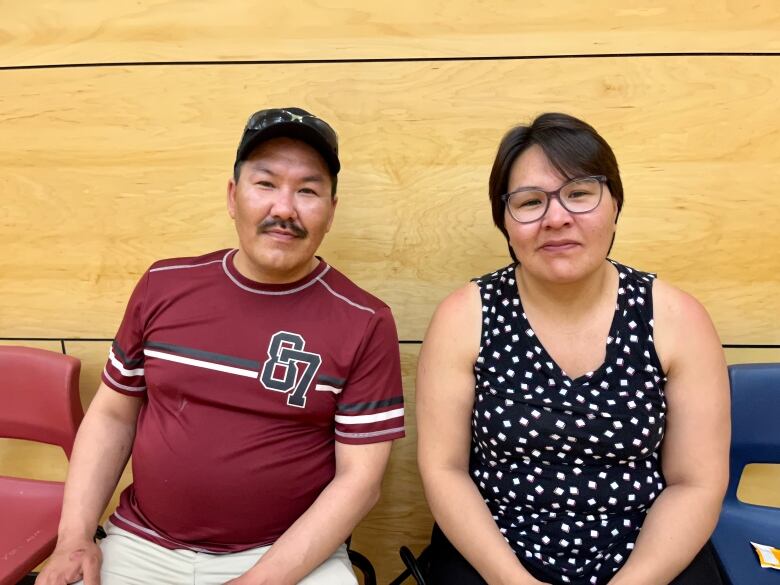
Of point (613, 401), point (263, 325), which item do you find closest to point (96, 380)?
point (263, 325)

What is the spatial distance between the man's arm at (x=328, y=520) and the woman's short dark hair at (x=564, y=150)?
65 centimetres

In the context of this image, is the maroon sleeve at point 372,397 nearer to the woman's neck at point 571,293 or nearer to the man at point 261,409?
the man at point 261,409

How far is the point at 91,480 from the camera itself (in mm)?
1351

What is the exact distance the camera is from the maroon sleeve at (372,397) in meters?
1.27

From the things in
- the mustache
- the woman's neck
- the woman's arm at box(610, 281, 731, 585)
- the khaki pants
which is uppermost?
the mustache

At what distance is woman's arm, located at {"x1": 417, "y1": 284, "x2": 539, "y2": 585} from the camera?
124cm

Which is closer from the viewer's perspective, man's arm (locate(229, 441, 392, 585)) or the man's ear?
man's arm (locate(229, 441, 392, 585))

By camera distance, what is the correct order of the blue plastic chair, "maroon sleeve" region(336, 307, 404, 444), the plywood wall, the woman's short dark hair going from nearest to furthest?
the woman's short dark hair, "maroon sleeve" region(336, 307, 404, 444), the blue plastic chair, the plywood wall

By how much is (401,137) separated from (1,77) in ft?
3.86

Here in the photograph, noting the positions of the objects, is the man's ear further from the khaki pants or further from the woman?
the khaki pants

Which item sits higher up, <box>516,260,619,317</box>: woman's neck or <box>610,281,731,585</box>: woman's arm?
<box>516,260,619,317</box>: woman's neck

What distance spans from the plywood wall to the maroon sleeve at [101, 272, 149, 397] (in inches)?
14.4

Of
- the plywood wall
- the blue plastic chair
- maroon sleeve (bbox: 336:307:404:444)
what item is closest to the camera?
maroon sleeve (bbox: 336:307:404:444)

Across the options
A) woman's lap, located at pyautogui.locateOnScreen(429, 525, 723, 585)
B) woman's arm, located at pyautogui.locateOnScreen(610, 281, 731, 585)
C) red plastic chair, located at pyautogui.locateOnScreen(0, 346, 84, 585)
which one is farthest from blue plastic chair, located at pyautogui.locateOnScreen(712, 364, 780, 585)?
red plastic chair, located at pyautogui.locateOnScreen(0, 346, 84, 585)
